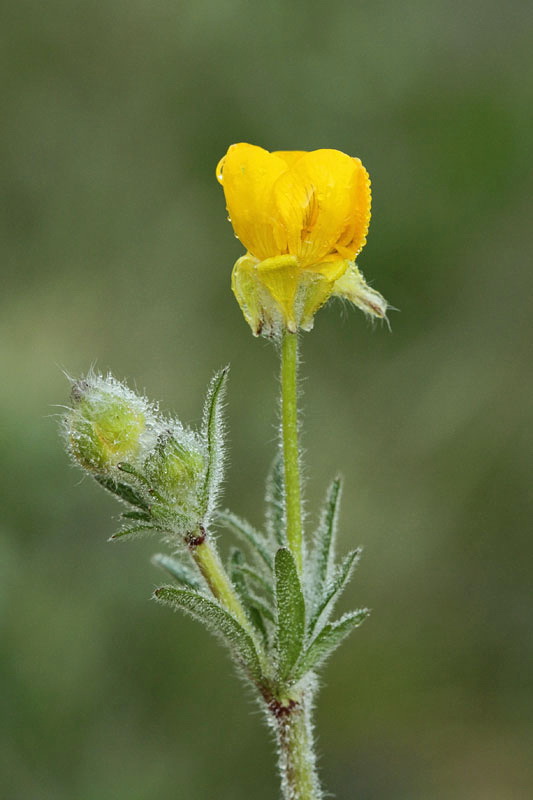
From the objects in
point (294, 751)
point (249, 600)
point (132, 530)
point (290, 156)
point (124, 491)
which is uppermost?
point (290, 156)

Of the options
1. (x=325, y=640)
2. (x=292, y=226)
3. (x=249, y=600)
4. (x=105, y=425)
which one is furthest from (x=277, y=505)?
(x=292, y=226)

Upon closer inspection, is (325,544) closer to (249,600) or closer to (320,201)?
(249,600)

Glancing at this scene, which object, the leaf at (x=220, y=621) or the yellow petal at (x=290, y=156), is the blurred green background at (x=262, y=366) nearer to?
the leaf at (x=220, y=621)

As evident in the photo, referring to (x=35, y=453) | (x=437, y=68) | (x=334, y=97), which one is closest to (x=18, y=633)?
(x=35, y=453)

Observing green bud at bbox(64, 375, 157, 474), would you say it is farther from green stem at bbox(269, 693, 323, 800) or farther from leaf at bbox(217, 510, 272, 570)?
green stem at bbox(269, 693, 323, 800)

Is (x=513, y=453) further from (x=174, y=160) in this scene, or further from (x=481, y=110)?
(x=174, y=160)

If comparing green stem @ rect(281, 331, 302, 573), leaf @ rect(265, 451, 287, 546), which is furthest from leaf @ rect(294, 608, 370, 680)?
leaf @ rect(265, 451, 287, 546)
